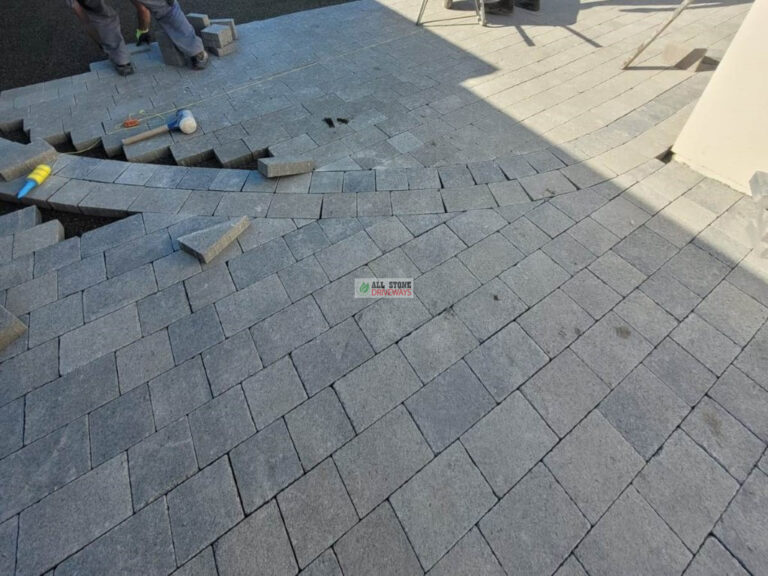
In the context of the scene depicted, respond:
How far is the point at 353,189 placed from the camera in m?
3.88

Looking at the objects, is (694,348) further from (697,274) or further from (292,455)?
(292,455)

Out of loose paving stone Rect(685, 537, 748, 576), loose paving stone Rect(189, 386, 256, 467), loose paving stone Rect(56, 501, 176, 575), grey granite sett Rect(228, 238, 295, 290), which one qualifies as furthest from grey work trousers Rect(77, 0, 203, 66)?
loose paving stone Rect(685, 537, 748, 576)

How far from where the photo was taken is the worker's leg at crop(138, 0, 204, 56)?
5180 mm

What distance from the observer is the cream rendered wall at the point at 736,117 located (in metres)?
3.29

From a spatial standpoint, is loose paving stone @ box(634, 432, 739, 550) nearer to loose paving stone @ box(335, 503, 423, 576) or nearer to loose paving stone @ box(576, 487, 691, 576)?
loose paving stone @ box(576, 487, 691, 576)

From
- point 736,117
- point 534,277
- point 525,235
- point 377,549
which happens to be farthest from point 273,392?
point 736,117

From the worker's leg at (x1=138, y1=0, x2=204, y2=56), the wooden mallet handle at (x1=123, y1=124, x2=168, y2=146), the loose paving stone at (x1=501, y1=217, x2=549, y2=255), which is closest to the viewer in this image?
the loose paving stone at (x1=501, y1=217, x2=549, y2=255)

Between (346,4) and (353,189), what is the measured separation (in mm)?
6507

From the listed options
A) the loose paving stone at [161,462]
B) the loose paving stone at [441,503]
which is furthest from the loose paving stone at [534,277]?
the loose paving stone at [161,462]

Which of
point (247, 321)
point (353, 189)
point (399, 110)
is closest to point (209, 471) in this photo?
point (247, 321)

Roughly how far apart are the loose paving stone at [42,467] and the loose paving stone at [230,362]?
0.81 metres

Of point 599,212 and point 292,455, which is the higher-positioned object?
point 599,212

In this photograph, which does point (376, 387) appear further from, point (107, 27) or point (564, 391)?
point (107, 27)

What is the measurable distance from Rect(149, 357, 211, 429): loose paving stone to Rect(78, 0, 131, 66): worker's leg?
18.1 feet
